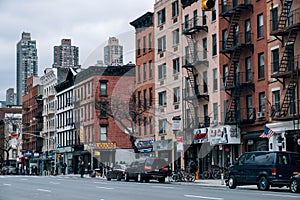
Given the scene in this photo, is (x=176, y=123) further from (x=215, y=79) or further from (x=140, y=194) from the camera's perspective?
(x=140, y=194)

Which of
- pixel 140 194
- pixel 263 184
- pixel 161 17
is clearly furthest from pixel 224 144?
pixel 140 194

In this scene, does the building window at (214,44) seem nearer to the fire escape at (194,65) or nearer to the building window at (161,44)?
the fire escape at (194,65)

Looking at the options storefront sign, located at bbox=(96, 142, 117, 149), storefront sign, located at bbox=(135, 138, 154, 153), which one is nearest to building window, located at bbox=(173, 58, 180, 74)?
storefront sign, located at bbox=(135, 138, 154, 153)

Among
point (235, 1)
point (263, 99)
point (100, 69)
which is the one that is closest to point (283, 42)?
point (263, 99)

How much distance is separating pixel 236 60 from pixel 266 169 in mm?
19887

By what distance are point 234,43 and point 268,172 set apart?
20893 millimetres

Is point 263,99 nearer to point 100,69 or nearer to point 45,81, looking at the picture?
point 100,69

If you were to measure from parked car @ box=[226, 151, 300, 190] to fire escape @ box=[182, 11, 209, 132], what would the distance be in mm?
21977

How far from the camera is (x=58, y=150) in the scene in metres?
103

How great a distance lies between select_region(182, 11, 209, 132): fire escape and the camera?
Answer: 57.0 meters

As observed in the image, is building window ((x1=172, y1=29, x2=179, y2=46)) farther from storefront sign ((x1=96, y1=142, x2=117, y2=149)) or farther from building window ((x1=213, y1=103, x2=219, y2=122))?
storefront sign ((x1=96, y1=142, x2=117, y2=149))

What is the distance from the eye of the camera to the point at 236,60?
51.5 metres

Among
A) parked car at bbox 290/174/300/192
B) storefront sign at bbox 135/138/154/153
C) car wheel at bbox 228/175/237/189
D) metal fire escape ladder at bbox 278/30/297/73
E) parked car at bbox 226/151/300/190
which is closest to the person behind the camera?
parked car at bbox 290/174/300/192

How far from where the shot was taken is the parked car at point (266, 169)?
3228 cm
